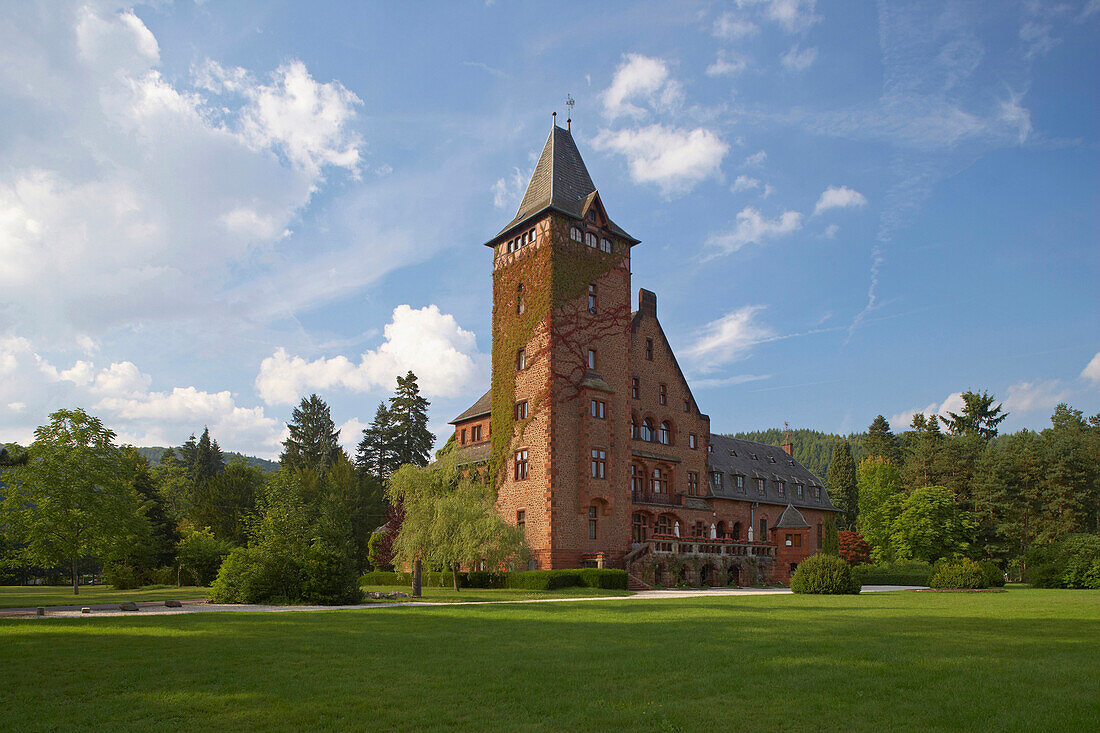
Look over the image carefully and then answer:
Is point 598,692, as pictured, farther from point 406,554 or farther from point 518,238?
point 518,238

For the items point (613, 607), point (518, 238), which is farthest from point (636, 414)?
point (613, 607)

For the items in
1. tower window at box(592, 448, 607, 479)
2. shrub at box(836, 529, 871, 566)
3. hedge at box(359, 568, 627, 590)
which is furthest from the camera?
shrub at box(836, 529, 871, 566)

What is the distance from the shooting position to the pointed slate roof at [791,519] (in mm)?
60806

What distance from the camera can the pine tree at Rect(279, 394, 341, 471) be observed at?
8531cm

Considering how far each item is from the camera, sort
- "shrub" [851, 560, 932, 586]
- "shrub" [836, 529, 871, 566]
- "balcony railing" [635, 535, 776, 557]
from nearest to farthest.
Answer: "balcony railing" [635, 535, 776, 557] → "shrub" [851, 560, 932, 586] → "shrub" [836, 529, 871, 566]

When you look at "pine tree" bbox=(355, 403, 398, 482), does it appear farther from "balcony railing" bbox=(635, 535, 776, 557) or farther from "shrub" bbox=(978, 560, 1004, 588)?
"shrub" bbox=(978, 560, 1004, 588)

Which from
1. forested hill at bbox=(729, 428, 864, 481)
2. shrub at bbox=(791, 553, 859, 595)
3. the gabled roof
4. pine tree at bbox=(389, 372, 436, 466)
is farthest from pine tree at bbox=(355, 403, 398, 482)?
forested hill at bbox=(729, 428, 864, 481)

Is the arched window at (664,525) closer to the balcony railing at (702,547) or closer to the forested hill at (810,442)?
the balcony railing at (702,547)

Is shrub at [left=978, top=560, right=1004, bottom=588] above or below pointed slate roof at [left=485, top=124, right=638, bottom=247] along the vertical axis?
below

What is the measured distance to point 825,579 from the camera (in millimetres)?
32781

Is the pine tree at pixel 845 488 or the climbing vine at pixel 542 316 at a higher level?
the climbing vine at pixel 542 316

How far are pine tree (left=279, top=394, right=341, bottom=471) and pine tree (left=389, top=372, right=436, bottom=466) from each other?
10.2 m

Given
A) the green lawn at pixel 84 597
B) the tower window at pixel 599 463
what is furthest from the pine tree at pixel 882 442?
the green lawn at pixel 84 597

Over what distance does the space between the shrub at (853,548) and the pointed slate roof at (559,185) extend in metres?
36.9
